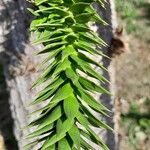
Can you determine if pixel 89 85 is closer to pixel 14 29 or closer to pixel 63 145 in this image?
pixel 63 145

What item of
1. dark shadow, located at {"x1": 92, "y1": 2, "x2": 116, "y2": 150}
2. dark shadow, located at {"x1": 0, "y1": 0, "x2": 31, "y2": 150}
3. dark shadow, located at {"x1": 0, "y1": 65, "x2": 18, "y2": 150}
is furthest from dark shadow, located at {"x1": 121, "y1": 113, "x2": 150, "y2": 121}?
dark shadow, located at {"x1": 0, "y1": 0, "x2": 31, "y2": 150}

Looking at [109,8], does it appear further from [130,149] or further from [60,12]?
[130,149]

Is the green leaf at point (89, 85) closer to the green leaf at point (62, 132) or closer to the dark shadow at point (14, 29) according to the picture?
the green leaf at point (62, 132)

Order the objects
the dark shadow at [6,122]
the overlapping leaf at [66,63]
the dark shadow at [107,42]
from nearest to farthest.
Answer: the overlapping leaf at [66,63], the dark shadow at [107,42], the dark shadow at [6,122]

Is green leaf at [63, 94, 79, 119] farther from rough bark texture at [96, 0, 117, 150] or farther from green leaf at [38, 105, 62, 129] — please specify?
rough bark texture at [96, 0, 117, 150]

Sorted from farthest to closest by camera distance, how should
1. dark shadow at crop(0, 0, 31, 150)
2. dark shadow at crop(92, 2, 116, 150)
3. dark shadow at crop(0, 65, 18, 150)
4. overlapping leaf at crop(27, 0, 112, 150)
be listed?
dark shadow at crop(0, 65, 18, 150)
dark shadow at crop(92, 2, 116, 150)
dark shadow at crop(0, 0, 31, 150)
overlapping leaf at crop(27, 0, 112, 150)

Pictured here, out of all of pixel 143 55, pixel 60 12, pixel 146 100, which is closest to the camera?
pixel 60 12

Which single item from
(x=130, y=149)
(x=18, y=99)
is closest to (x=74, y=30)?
(x=18, y=99)

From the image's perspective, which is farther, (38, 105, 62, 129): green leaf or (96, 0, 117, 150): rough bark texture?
(96, 0, 117, 150): rough bark texture

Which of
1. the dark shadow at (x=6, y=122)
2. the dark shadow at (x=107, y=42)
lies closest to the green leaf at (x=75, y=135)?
the dark shadow at (x=107, y=42)
